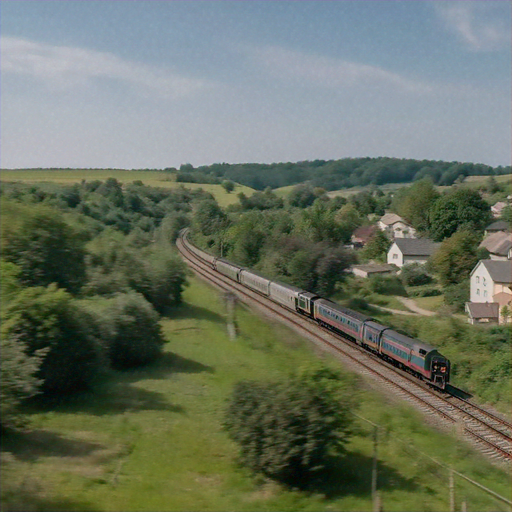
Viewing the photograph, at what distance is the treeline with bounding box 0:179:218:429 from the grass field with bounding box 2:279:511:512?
3.23 ft

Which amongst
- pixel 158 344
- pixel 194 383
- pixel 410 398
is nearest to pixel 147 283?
pixel 158 344

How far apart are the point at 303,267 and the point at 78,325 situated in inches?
1142

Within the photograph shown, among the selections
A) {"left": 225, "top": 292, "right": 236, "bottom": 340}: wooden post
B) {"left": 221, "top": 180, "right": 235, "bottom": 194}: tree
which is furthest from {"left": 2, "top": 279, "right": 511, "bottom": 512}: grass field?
{"left": 221, "top": 180, "right": 235, "bottom": 194}: tree

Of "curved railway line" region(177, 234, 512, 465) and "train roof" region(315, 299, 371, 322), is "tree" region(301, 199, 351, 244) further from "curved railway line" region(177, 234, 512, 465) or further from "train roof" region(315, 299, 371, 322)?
"curved railway line" region(177, 234, 512, 465)

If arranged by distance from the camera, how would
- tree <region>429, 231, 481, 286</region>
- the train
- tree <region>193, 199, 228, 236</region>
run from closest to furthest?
the train
tree <region>429, 231, 481, 286</region>
tree <region>193, 199, 228, 236</region>

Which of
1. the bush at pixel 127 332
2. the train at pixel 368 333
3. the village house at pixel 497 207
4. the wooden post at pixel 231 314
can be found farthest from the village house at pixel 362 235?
the bush at pixel 127 332

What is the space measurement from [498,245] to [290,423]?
56773 mm

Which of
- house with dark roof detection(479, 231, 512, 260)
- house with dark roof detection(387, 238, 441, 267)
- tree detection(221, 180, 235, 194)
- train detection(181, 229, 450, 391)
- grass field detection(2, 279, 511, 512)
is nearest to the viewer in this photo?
grass field detection(2, 279, 511, 512)

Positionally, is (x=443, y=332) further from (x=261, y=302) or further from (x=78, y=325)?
(x=78, y=325)

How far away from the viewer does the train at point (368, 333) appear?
23.1 meters

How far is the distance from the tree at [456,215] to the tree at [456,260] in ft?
62.4

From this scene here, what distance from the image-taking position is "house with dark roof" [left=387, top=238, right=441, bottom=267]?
68.6 metres

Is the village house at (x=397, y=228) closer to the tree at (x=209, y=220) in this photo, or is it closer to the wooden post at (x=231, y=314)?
the tree at (x=209, y=220)

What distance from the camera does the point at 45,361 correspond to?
16.8m
